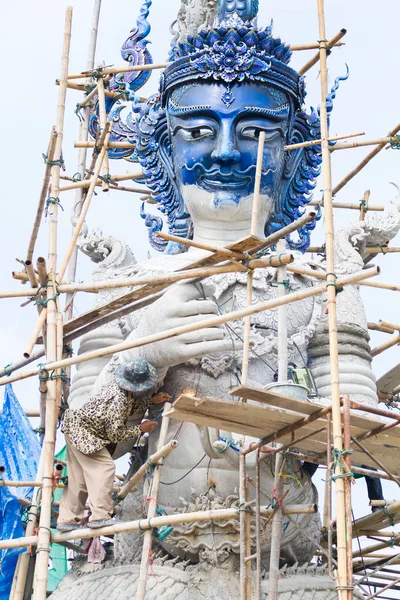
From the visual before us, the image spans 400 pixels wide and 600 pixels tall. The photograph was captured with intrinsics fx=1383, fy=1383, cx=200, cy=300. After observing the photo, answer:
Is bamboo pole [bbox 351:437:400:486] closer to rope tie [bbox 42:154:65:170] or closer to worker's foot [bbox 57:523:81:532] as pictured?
worker's foot [bbox 57:523:81:532]

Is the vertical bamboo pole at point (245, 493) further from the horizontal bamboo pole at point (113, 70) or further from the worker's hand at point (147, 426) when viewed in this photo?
the horizontal bamboo pole at point (113, 70)

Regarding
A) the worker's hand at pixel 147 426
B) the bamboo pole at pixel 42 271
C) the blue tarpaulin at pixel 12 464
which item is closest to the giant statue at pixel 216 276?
the worker's hand at pixel 147 426

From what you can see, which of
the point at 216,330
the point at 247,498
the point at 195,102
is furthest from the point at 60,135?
the point at 247,498

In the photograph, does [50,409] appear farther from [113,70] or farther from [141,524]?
[113,70]

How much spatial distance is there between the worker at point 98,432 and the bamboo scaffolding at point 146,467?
0.70 ft

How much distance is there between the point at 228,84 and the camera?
1095cm

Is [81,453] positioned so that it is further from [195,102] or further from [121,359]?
[195,102]

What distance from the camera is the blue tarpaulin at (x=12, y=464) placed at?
9.75 m


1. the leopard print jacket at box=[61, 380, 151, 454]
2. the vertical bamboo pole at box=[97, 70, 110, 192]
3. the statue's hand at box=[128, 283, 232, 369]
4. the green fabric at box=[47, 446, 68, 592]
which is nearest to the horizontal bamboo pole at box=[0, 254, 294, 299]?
the statue's hand at box=[128, 283, 232, 369]

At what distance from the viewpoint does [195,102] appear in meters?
11.0

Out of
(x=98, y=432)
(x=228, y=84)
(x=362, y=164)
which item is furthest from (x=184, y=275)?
(x=362, y=164)

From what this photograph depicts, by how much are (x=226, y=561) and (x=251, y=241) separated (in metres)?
2.29

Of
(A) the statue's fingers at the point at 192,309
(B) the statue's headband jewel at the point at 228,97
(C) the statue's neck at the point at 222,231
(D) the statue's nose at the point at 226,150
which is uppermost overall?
(B) the statue's headband jewel at the point at 228,97

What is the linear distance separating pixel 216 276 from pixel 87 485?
1986mm
